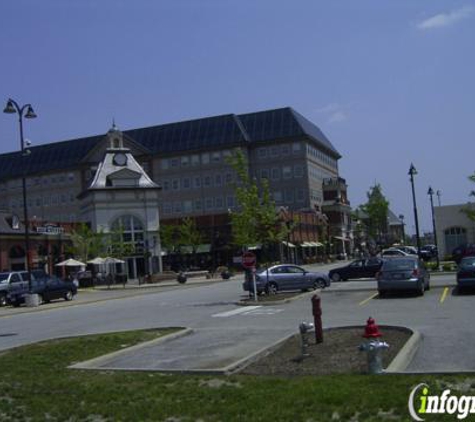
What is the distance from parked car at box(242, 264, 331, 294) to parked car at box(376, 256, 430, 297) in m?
6.07

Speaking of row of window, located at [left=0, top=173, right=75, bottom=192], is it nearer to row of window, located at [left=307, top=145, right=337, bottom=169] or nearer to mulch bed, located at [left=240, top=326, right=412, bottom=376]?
row of window, located at [left=307, top=145, right=337, bottom=169]

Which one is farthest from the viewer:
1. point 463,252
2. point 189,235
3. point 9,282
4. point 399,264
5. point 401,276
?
point 189,235

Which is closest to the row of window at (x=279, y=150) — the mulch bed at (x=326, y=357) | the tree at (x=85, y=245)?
the tree at (x=85, y=245)

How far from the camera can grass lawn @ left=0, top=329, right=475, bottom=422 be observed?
7.96 metres

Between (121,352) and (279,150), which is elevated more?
(279,150)

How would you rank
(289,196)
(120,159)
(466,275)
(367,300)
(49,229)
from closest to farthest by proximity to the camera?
(466,275), (367,300), (49,229), (120,159), (289,196)

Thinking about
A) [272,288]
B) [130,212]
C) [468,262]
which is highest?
[130,212]

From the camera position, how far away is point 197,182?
117 meters

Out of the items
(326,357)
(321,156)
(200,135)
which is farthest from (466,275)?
(321,156)

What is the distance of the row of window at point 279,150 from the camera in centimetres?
11275

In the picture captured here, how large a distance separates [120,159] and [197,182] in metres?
29.8

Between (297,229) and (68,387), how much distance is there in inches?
3285

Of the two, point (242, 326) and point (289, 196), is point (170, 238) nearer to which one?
point (289, 196)

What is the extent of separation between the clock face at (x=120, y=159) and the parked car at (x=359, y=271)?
5178 cm
